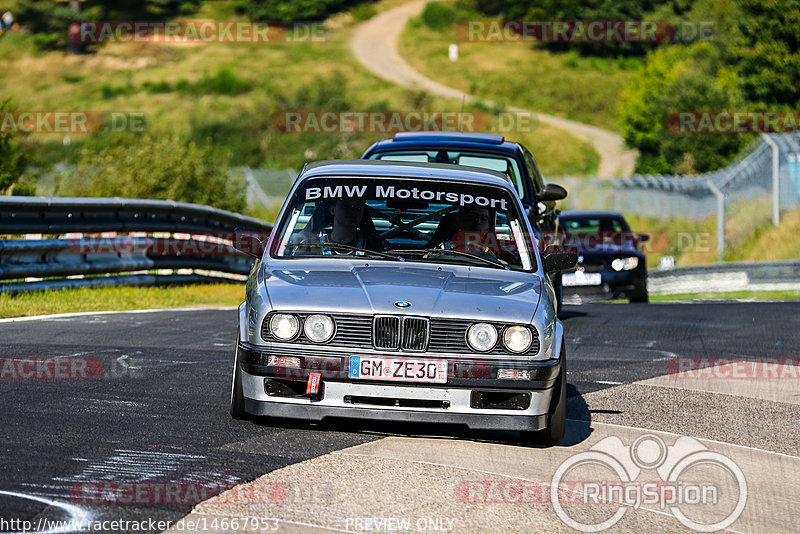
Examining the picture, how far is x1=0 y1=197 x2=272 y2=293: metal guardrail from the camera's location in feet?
41.5

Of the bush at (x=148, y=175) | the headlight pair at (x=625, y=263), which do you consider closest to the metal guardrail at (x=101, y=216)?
the bush at (x=148, y=175)

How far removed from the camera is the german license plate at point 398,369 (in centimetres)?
591

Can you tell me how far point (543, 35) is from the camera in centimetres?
9888

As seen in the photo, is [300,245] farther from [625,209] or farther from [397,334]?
[625,209]

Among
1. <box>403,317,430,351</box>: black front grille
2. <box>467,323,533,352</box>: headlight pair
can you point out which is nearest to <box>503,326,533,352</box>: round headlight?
<box>467,323,533,352</box>: headlight pair

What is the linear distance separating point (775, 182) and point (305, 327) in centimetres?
2582

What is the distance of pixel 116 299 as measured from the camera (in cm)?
1391

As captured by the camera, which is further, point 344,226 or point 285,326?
point 344,226

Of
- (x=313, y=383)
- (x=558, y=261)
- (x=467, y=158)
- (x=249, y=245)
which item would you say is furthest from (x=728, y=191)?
(x=313, y=383)

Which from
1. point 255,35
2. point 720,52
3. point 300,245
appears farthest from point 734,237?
point 255,35

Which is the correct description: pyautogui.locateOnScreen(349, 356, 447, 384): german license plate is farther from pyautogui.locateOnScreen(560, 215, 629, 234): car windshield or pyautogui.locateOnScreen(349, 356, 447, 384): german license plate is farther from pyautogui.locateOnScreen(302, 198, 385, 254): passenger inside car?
pyautogui.locateOnScreen(560, 215, 629, 234): car windshield

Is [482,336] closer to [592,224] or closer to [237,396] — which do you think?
[237,396]

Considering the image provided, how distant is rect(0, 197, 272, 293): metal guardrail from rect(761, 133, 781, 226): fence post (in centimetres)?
1616

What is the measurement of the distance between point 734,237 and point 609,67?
63.8 metres
